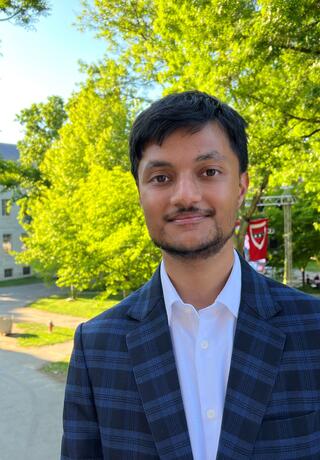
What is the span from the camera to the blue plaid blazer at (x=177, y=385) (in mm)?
1496

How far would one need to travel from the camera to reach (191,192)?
1.57 m

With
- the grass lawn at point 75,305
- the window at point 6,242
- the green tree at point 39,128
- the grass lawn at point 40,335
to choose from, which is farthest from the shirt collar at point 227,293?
the window at point 6,242

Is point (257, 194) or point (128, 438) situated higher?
point (257, 194)

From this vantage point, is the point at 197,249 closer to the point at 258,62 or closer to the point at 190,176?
the point at 190,176

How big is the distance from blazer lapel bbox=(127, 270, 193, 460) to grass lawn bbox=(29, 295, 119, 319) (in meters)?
18.9

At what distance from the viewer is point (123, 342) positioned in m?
1.77

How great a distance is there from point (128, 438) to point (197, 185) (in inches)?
38.9

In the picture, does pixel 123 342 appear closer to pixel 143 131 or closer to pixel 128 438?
pixel 128 438

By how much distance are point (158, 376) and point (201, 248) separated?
1.72ft

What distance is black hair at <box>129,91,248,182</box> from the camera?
1646 mm

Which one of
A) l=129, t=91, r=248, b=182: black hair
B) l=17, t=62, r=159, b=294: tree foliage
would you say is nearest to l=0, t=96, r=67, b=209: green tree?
l=17, t=62, r=159, b=294: tree foliage

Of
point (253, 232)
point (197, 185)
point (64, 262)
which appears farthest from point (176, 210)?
point (253, 232)

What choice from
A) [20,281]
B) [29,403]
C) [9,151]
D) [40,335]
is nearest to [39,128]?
[9,151]

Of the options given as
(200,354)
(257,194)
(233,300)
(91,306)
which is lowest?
(91,306)
